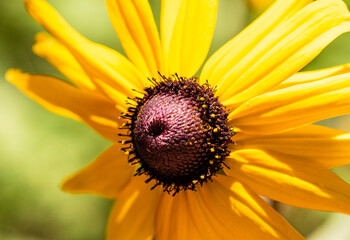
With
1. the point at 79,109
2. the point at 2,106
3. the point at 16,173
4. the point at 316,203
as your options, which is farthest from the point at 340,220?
the point at 2,106

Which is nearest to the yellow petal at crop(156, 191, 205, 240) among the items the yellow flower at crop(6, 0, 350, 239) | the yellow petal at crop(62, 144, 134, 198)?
the yellow flower at crop(6, 0, 350, 239)

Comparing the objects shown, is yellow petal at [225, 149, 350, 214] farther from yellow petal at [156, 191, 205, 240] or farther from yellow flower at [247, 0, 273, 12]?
yellow flower at [247, 0, 273, 12]

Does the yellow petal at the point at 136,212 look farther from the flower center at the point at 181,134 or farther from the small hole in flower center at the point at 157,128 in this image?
the small hole in flower center at the point at 157,128

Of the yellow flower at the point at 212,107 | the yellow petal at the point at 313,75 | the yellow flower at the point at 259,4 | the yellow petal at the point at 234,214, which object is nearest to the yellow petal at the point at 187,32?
the yellow flower at the point at 212,107

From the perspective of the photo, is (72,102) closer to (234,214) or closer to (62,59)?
(62,59)

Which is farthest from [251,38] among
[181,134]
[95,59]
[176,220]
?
[176,220]

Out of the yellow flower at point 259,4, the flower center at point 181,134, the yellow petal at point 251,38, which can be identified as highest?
the yellow flower at point 259,4

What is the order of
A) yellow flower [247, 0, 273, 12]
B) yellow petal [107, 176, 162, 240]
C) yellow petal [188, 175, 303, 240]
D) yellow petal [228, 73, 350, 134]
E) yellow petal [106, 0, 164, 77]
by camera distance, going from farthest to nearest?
yellow flower [247, 0, 273, 12], yellow petal [107, 176, 162, 240], yellow petal [106, 0, 164, 77], yellow petal [188, 175, 303, 240], yellow petal [228, 73, 350, 134]
